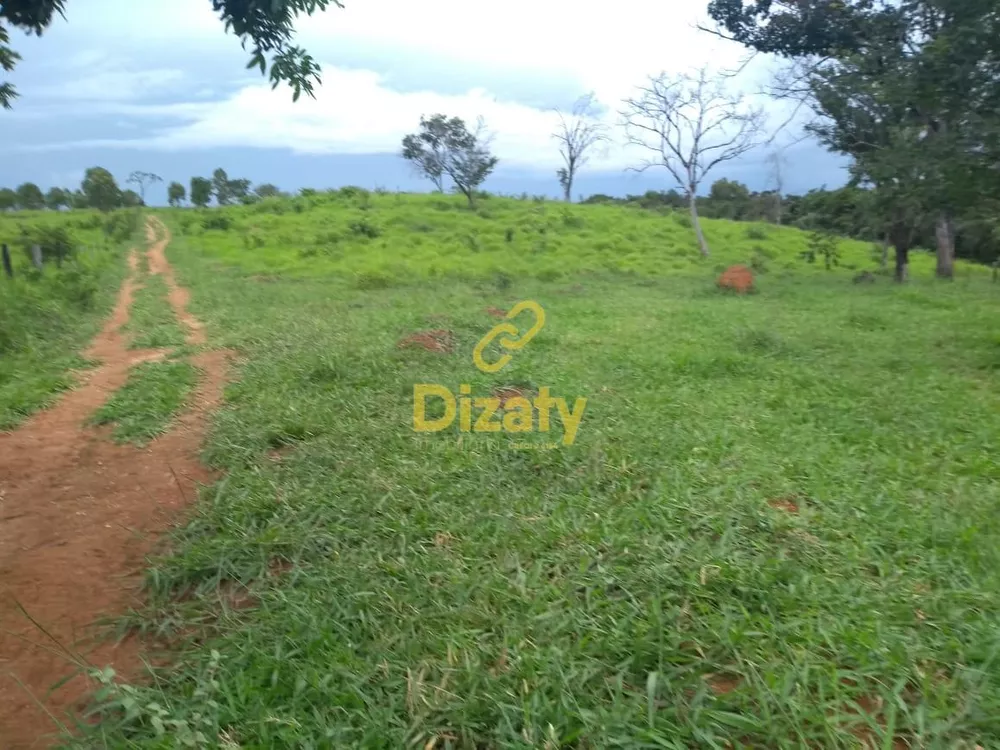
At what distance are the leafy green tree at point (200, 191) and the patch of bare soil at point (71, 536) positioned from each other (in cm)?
3493

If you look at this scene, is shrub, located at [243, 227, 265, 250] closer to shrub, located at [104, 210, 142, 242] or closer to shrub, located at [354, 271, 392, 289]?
shrub, located at [104, 210, 142, 242]

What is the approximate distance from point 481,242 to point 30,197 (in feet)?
96.1

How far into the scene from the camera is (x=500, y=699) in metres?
2.08

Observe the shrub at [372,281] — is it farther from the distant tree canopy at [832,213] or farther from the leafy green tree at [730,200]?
the leafy green tree at [730,200]

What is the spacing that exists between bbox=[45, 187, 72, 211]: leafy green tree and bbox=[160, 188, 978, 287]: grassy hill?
1408 centimetres

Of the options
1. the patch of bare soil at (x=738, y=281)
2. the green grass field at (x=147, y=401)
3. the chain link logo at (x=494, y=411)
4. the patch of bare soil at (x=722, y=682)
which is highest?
the patch of bare soil at (x=738, y=281)

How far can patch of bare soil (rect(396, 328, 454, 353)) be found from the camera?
6715 mm

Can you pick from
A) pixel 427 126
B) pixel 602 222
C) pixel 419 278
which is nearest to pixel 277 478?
pixel 419 278

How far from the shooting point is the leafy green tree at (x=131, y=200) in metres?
33.3

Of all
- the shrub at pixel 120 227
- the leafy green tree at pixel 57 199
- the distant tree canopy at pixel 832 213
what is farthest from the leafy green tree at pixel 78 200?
the distant tree canopy at pixel 832 213

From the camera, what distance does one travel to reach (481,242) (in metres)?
19.5

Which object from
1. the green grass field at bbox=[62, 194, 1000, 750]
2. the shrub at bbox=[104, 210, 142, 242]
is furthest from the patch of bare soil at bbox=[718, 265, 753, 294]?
the shrub at bbox=[104, 210, 142, 242]

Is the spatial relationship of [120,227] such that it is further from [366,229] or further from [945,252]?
[945,252]

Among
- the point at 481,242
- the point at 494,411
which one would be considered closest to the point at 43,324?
the point at 494,411
